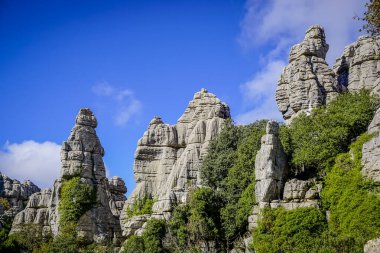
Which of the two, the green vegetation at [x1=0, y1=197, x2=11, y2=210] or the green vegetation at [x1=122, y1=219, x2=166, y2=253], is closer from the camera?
the green vegetation at [x1=122, y1=219, x2=166, y2=253]

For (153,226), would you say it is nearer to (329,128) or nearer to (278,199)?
(278,199)

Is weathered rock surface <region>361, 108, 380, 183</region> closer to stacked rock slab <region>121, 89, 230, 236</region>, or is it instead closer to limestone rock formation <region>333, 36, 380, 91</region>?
stacked rock slab <region>121, 89, 230, 236</region>

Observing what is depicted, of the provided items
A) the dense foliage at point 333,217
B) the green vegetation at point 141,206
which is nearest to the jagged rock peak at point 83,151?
the green vegetation at point 141,206

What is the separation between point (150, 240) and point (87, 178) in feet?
37.4

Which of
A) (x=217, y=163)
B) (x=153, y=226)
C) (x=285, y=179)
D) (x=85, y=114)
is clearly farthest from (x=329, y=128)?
(x=85, y=114)

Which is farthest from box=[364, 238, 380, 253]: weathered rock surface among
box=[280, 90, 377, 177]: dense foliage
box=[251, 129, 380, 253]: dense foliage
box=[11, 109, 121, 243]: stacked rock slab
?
box=[11, 109, 121, 243]: stacked rock slab

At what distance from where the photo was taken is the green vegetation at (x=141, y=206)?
140 feet

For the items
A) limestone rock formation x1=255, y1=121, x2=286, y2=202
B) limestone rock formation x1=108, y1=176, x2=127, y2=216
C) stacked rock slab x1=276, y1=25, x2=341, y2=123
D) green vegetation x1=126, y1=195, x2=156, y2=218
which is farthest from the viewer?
limestone rock formation x1=108, y1=176, x2=127, y2=216

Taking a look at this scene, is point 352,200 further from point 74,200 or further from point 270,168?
point 74,200

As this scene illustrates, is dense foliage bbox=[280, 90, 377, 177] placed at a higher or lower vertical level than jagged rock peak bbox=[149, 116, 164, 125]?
lower

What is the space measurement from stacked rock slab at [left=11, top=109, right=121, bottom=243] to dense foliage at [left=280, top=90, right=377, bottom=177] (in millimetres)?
16901

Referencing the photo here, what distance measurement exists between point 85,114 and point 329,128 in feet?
72.5

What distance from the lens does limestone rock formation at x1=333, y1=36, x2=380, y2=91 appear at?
44250 mm

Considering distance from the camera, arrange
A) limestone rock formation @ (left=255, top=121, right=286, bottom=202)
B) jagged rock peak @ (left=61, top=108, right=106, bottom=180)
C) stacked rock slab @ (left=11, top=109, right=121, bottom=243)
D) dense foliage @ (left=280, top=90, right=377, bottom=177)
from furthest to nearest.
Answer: jagged rock peak @ (left=61, top=108, right=106, bottom=180) < stacked rock slab @ (left=11, top=109, right=121, bottom=243) < dense foliage @ (left=280, top=90, right=377, bottom=177) < limestone rock formation @ (left=255, top=121, right=286, bottom=202)
